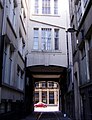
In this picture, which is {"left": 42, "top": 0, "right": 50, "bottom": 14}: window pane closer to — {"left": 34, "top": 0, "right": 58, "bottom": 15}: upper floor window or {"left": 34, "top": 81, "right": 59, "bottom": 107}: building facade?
{"left": 34, "top": 0, "right": 58, "bottom": 15}: upper floor window

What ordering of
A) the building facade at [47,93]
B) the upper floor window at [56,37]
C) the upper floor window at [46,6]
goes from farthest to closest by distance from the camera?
the building facade at [47,93] → the upper floor window at [46,6] → the upper floor window at [56,37]

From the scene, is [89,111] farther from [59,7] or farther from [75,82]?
[59,7]

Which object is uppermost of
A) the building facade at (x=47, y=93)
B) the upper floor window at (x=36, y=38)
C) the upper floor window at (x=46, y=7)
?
the upper floor window at (x=46, y=7)

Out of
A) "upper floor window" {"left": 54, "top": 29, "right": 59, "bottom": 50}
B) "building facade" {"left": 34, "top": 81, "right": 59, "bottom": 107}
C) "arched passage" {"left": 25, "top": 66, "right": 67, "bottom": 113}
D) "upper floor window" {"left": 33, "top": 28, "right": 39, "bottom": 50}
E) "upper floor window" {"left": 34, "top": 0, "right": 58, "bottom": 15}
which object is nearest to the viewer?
"upper floor window" {"left": 33, "top": 28, "right": 39, "bottom": 50}

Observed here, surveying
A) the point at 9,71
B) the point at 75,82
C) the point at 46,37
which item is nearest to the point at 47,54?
the point at 46,37

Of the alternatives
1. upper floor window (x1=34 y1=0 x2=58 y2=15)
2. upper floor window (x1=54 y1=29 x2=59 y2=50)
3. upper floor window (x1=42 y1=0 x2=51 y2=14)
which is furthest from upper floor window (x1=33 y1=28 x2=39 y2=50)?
upper floor window (x1=42 y1=0 x2=51 y2=14)

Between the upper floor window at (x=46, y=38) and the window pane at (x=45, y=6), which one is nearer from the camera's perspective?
the upper floor window at (x=46, y=38)

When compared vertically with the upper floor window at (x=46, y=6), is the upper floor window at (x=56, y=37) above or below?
below

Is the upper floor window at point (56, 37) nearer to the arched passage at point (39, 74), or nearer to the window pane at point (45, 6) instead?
the arched passage at point (39, 74)

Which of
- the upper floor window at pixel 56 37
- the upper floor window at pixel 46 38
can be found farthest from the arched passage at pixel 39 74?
the upper floor window at pixel 46 38

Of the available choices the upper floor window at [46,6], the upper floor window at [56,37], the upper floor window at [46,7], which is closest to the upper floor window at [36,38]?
the upper floor window at [56,37]

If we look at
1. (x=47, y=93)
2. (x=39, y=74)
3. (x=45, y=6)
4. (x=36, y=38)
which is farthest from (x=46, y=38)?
(x=47, y=93)

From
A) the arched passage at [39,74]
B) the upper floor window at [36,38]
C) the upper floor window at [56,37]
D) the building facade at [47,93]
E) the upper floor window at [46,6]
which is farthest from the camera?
the building facade at [47,93]

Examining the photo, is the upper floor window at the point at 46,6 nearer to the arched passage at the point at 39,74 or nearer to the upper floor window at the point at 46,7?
the upper floor window at the point at 46,7
